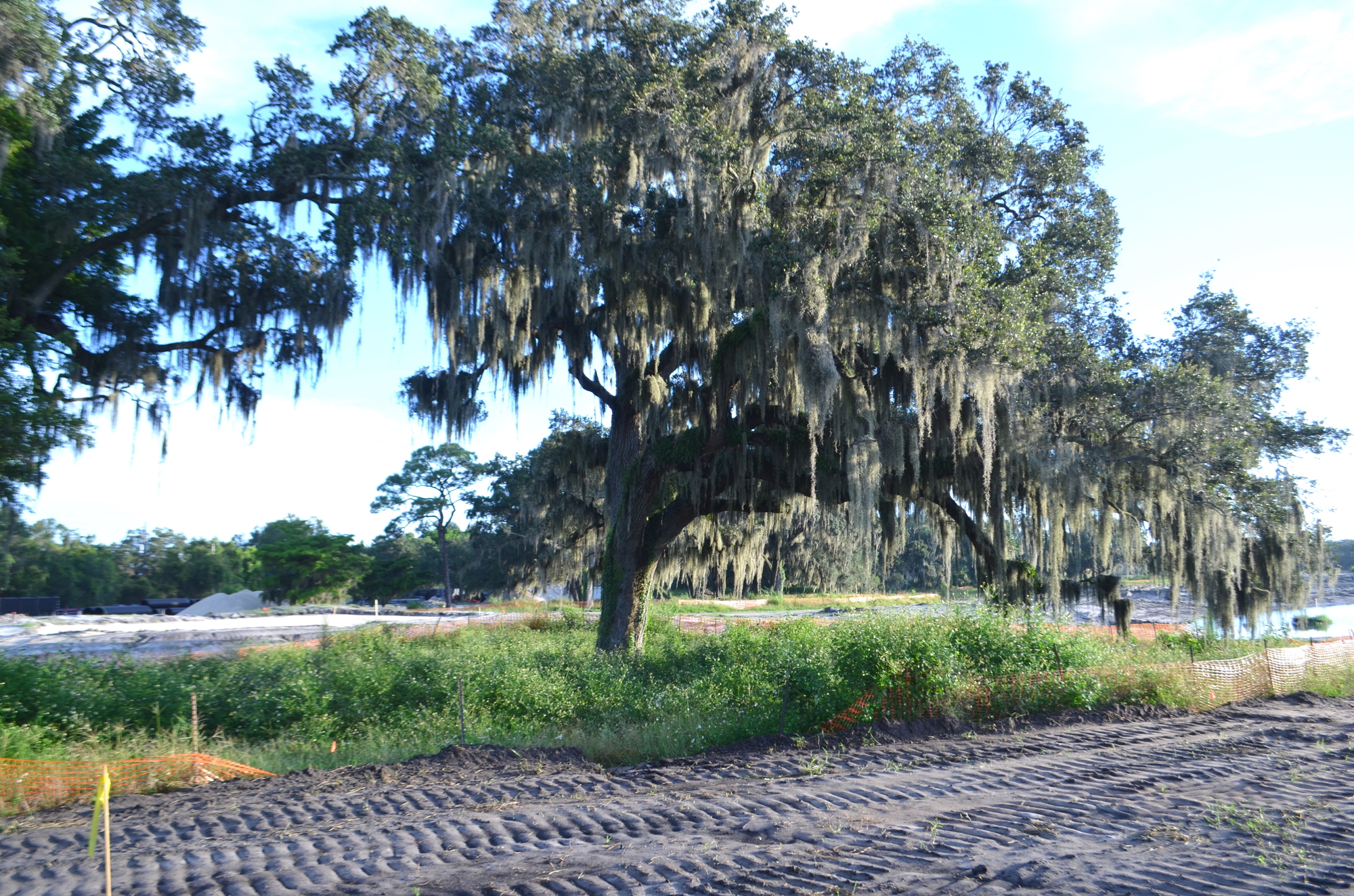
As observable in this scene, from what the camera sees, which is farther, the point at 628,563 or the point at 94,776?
the point at 628,563

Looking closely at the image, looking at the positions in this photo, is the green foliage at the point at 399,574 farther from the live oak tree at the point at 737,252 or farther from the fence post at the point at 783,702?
the fence post at the point at 783,702

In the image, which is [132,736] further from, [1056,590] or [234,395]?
[1056,590]

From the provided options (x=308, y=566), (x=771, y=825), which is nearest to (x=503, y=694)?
(x=771, y=825)

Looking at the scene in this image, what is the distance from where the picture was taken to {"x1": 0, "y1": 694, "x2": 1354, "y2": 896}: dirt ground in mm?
5051

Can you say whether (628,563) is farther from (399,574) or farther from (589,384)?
(399,574)

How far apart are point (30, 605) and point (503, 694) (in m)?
46.9

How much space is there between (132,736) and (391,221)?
26.5 feet

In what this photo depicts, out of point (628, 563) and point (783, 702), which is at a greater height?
point (628, 563)

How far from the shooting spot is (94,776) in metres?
7.94

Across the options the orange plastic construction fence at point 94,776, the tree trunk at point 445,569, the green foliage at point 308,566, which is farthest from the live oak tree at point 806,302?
the tree trunk at point 445,569

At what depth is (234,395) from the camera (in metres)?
14.7

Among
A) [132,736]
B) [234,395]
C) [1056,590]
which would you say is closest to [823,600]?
[1056,590]

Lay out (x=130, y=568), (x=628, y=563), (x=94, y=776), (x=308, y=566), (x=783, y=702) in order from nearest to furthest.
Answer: (x=94, y=776)
(x=783, y=702)
(x=628, y=563)
(x=308, y=566)
(x=130, y=568)

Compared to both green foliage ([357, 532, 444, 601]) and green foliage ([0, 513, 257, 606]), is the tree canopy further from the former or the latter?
green foliage ([0, 513, 257, 606])
